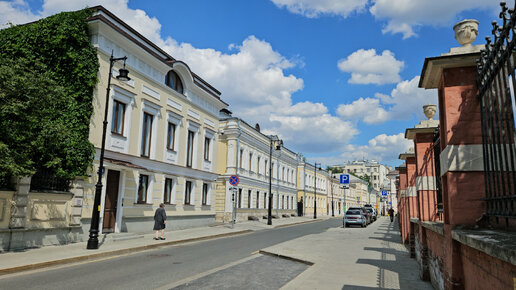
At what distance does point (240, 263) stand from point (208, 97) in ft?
55.4

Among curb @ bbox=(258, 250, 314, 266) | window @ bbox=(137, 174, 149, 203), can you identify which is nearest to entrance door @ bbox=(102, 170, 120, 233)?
window @ bbox=(137, 174, 149, 203)

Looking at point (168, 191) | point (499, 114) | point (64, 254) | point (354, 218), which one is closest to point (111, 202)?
point (168, 191)

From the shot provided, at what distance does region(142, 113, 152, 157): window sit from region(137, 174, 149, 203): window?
50.8 inches

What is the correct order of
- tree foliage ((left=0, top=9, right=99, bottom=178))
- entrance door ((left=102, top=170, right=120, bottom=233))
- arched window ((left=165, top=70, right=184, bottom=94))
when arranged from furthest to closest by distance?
1. arched window ((left=165, top=70, right=184, bottom=94))
2. entrance door ((left=102, top=170, right=120, bottom=233))
3. tree foliage ((left=0, top=9, right=99, bottom=178))

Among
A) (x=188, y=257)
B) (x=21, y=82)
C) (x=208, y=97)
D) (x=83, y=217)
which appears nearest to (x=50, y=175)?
(x=83, y=217)

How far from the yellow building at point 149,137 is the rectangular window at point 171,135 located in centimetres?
3

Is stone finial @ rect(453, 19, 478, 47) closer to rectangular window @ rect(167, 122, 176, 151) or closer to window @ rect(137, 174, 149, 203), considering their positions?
window @ rect(137, 174, 149, 203)

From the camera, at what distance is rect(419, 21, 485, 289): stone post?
454 centimetres

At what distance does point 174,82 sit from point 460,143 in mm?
19982

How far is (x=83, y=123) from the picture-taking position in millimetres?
15227

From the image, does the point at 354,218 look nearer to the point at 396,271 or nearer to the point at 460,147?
the point at 396,271

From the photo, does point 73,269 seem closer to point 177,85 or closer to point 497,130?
point 497,130

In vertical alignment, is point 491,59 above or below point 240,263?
above

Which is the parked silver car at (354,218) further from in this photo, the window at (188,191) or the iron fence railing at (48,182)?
the iron fence railing at (48,182)
